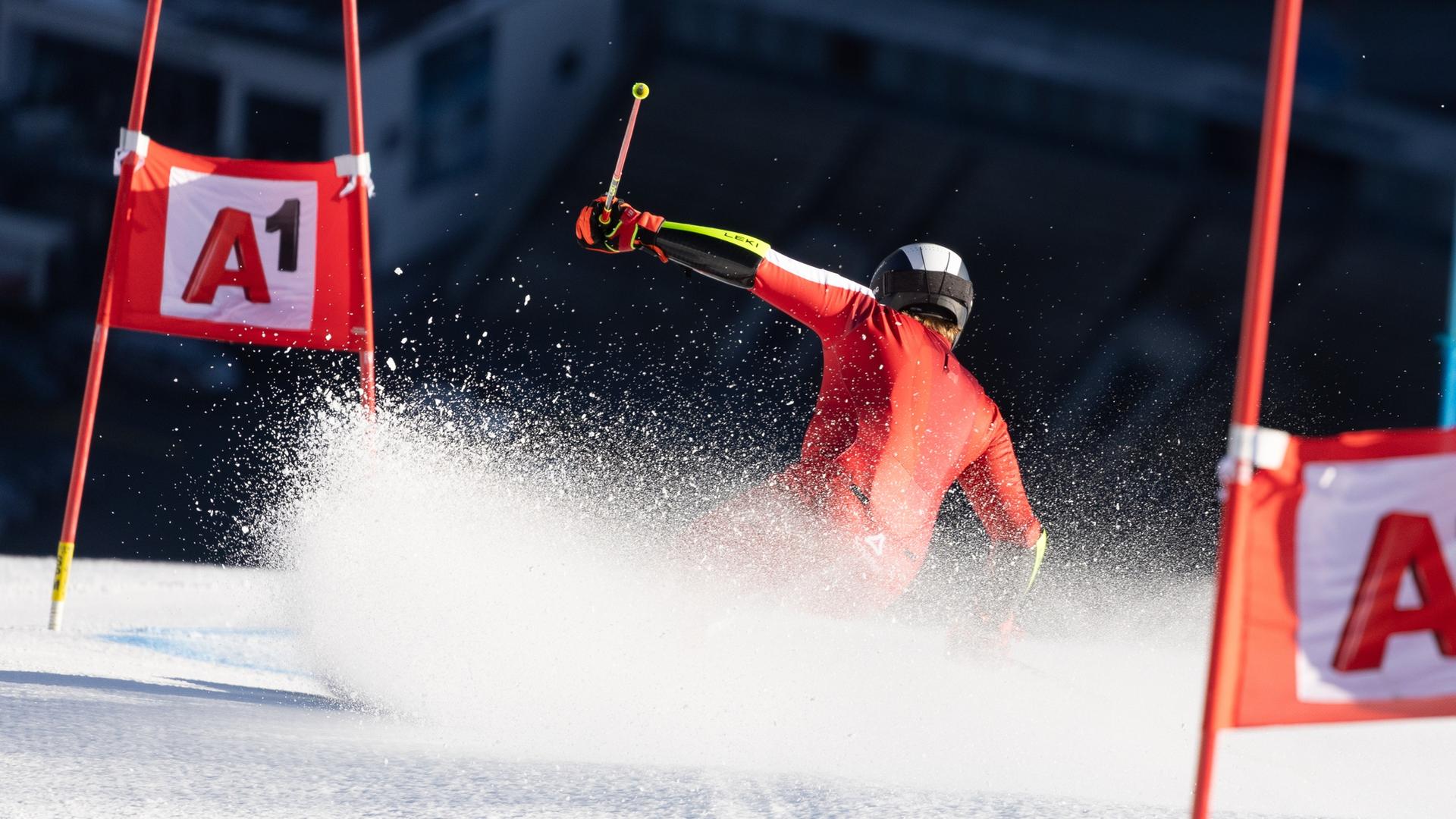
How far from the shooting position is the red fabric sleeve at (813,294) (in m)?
3.12

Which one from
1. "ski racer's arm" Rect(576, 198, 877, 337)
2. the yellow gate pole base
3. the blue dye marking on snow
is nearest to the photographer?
"ski racer's arm" Rect(576, 198, 877, 337)

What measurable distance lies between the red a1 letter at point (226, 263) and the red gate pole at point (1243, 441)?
2.87 metres

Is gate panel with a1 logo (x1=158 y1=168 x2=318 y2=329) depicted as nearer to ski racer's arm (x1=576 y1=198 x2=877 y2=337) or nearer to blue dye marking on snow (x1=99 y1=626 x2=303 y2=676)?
blue dye marking on snow (x1=99 y1=626 x2=303 y2=676)

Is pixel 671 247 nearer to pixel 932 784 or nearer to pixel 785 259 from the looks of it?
pixel 785 259

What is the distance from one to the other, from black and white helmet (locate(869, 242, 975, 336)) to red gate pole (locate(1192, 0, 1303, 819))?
1385 mm

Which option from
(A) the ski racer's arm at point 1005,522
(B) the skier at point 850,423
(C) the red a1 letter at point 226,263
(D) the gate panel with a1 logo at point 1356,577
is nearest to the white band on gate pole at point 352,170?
(C) the red a1 letter at point 226,263

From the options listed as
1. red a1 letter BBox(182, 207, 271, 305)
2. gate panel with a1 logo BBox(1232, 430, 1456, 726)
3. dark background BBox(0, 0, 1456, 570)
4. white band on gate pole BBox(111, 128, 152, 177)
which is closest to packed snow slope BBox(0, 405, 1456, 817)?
red a1 letter BBox(182, 207, 271, 305)

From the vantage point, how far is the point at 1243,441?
Result: 6.07 feet

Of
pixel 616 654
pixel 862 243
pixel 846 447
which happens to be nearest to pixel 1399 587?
pixel 846 447

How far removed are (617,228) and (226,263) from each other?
4.43 ft

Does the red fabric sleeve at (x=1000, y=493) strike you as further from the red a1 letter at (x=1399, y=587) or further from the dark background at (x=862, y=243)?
the dark background at (x=862, y=243)

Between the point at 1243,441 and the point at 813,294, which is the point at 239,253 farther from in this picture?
the point at 1243,441

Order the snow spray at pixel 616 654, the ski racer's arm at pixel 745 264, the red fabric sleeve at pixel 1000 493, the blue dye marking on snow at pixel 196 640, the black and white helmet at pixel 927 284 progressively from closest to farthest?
1. the snow spray at pixel 616 654
2. the ski racer's arm at pixel 745 264
3. the black and white helmet at pixel 927 284
4. the red fabric sleeve at pixel 1000 493
5. the blue dye marking on snow at pixel 196 640

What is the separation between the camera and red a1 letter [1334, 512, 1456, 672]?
1.85 m
